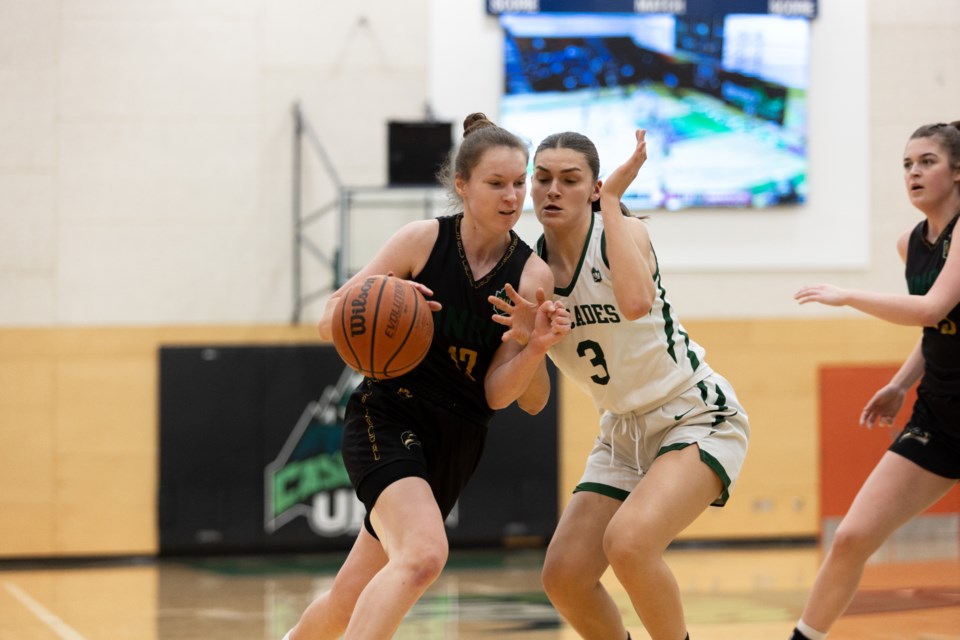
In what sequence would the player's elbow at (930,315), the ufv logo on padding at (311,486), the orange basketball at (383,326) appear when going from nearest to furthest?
the orange basketball at (383,326) < the player's elbow at (930,315) < the ufv logo on padding at (311,486)

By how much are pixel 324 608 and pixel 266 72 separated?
649 centimetres

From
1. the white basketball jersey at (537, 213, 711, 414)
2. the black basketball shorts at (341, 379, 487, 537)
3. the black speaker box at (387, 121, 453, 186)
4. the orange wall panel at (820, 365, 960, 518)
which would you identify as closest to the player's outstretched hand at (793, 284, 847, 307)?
the white basketball jersey at (537, 213, 711, 414)

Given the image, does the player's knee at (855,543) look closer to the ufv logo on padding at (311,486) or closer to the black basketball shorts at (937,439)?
the black basketball shorts at (937,439)

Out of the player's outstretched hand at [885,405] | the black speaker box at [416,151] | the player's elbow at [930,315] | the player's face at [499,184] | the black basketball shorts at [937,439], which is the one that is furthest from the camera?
the black speaker box at [416,151]

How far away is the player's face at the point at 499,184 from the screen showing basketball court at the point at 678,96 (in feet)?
19.4

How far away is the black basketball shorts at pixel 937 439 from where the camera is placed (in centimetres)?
442

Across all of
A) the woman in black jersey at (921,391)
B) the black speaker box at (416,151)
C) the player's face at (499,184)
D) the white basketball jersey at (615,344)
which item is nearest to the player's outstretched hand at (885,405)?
the woman in black jersey at (921,391)

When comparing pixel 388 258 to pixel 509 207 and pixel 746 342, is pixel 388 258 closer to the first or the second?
pixel 509 207

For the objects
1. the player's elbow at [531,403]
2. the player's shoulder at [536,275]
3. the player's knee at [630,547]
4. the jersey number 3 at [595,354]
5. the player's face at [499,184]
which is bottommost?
the player's knee at [630,547]

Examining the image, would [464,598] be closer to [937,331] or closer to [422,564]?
[937,331]

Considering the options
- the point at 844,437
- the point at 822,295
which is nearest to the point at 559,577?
the point at 822,295

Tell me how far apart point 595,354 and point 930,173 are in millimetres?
1536

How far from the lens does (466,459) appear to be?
12.8 ft

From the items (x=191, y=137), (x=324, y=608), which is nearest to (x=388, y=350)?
(x=324, y=608)
